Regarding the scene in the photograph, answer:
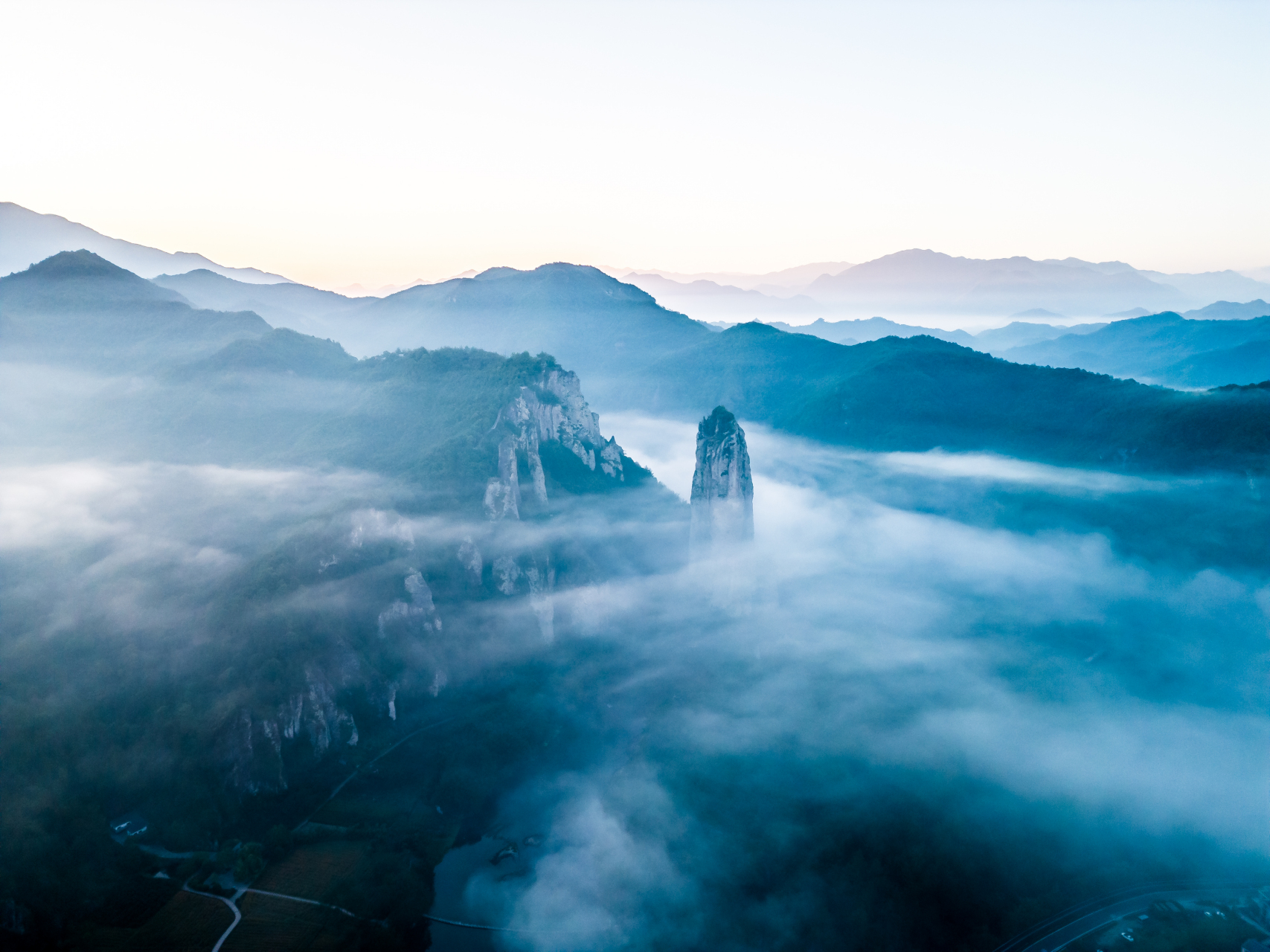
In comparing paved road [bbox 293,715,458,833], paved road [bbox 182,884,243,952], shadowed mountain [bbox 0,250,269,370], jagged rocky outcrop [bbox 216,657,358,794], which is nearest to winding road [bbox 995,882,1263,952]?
paved road [bbox 293,715,458,833]

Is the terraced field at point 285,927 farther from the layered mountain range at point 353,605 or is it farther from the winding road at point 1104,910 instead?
the winding road at point 1104,910

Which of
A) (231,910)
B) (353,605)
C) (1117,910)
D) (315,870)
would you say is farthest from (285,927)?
(1117,910)

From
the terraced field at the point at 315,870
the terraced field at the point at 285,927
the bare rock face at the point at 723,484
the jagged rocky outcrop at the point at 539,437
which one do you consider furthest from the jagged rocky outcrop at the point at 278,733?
the bare rock face at the point at 723,484

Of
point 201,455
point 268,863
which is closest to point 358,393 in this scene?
point 201,455

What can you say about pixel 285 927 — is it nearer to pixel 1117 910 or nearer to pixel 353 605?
pixel 353 605

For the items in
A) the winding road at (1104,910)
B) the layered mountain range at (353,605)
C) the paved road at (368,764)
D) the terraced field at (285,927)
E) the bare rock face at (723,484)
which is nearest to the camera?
the terraced field at (285,927)

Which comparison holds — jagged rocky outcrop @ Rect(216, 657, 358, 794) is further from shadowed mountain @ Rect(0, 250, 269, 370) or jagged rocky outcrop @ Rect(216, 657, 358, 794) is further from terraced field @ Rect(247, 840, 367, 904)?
shadowed mountain @ Rect(0, 250, 269, 370)
